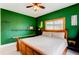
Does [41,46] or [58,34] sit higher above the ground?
[58,34]

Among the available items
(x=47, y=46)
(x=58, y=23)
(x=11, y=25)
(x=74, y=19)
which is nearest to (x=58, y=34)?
(x=58, y=23)

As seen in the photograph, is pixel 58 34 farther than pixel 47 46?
Yes

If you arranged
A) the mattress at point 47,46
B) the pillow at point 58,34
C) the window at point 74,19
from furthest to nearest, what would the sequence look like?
the pillow at point 58,34
the window at point 74,19
the mattress at point 47,46

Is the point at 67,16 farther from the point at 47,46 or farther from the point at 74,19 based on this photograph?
the point at 47,46

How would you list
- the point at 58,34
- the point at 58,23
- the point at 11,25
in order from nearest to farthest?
the point at 11,25, the point at 58,23, the point at 58,34

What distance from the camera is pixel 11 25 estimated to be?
4.57 ft

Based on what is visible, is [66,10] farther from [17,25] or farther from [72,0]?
[17,25]

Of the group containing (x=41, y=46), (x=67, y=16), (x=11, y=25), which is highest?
(x=67, y=16)

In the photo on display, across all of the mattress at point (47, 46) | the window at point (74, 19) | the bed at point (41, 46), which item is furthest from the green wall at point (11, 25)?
the window at point (74, 19)

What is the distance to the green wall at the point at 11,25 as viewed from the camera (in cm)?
138

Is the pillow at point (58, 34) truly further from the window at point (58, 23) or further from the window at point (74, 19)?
the window at point (74, 19)

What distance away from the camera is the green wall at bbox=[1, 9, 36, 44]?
1.38 m

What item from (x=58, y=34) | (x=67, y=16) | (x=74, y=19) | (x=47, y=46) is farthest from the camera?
(x=58, y=34)
